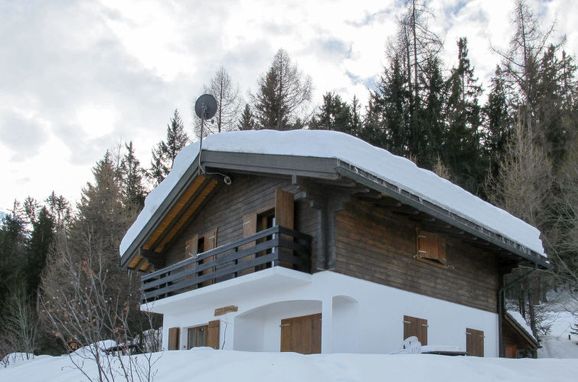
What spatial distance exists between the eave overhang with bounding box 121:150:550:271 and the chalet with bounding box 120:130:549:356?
0.03m

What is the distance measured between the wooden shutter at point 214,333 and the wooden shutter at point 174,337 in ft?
6.86

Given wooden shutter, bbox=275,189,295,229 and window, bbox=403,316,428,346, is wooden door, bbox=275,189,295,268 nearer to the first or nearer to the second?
wooden shutter, bbox=275,189,295,229

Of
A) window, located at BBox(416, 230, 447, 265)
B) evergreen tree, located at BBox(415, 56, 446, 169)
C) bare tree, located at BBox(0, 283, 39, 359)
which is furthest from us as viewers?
evergreen tree, located at BBox(415, 56, 446, 169)

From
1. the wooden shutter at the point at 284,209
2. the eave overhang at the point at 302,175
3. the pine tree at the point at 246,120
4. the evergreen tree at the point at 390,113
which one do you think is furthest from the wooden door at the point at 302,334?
the pine tree at the point at 246,120

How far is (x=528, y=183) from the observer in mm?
24375

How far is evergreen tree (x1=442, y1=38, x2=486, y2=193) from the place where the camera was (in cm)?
3116

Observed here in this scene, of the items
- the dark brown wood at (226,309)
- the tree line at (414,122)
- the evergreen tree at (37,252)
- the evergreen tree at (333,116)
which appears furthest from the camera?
the evergreen tree at (333,116)

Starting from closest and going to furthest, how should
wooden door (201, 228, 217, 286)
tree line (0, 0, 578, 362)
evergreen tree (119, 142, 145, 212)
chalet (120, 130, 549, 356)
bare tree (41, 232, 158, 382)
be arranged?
1. bare tree (41, 232, 158, 382)
2. chalet (120, 130, 549, 356)
3. wooden door (201, 228, 217, 286)
4. tree line (0, 0, 578, 362)
5. evergreen tree (119, 142, 145, 212)

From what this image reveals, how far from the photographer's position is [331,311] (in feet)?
37.8

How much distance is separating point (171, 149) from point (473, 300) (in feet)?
94.7

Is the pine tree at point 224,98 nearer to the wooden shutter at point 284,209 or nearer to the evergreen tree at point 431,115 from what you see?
the evergreen tree at point 431,115

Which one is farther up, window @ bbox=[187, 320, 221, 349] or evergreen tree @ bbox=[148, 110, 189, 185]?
evergreen tree @ bbox=[148, 110, 189, 185]

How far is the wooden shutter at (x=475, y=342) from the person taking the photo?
14.8m

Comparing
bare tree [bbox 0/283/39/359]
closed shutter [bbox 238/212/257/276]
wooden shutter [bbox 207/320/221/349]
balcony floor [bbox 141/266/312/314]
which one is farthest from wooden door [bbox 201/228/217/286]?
bare tree [bbox 0/283/39/359]
